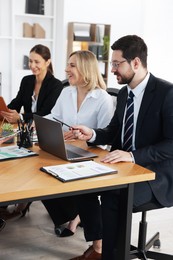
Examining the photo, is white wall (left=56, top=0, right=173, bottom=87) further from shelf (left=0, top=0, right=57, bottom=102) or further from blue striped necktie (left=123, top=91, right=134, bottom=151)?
blue striped necktie (left=123, top=91, right=134, bottom=151)

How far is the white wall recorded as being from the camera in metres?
6.18

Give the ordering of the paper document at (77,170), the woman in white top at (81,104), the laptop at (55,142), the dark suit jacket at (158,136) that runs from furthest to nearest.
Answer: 1. the woman in white top at (81,104)
2. the dark suit jacket at (158,136)
3. the laptop at (55,142)
4. the paper document at (77,170)

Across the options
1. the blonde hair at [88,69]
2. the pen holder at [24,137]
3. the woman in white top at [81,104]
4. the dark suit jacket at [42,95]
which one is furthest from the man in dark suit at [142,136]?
the dark suit jacket at [42,95]

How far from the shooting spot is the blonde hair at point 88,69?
8.80 feet

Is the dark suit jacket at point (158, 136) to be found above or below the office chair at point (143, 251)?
above

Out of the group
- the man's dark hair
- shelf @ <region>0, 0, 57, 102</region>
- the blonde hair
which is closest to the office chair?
the man's dark hair

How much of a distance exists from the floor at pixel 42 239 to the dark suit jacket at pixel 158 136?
69 centimetres

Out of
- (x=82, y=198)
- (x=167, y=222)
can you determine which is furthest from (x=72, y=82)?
(x=167, y=222)

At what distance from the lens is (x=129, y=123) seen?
2.18m

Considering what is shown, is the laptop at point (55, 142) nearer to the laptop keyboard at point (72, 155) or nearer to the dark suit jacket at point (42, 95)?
the laptop keyboard at point (72, 155)

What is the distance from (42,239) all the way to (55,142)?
94cm

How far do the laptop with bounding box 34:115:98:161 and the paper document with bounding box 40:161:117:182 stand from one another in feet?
0.40

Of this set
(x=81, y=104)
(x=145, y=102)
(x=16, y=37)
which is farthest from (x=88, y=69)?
(x=16, y=37)

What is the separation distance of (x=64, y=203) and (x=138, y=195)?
72 cm
